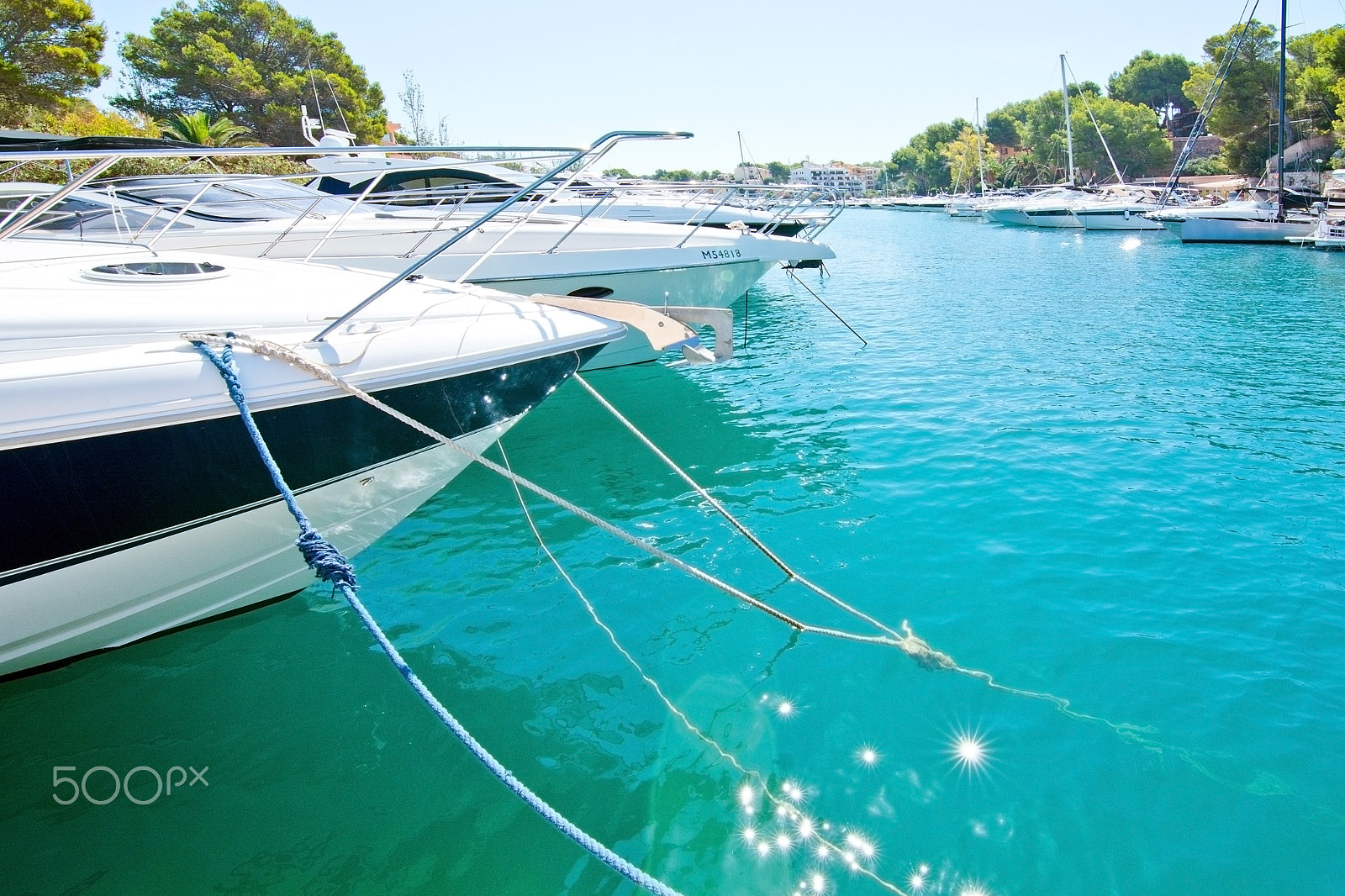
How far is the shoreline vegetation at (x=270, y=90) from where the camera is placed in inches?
832

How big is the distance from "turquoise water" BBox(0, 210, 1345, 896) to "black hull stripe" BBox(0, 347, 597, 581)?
1.16 meters

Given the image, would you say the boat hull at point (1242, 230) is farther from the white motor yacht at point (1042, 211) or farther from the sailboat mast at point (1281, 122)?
the white motor yacht at point (1042, 211)

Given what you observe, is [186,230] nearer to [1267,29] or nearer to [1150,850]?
[1150,850]

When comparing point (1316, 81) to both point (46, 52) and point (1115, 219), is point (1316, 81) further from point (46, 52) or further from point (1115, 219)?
point (46, 52)

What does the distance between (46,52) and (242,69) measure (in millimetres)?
17101

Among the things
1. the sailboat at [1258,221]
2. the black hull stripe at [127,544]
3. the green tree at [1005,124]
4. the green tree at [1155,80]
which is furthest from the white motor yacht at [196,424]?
the green tree at [1005,124]

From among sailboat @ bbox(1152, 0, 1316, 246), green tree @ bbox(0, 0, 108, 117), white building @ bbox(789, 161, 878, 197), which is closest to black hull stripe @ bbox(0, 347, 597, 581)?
green tree @ bbox(0, 0, 108, 117)

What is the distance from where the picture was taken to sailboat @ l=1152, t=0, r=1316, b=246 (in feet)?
94.2

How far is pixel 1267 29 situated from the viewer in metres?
47.6

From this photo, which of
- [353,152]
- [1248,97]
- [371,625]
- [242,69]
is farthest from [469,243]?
[1248,97]

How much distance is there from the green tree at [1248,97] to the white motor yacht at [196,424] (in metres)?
59.8

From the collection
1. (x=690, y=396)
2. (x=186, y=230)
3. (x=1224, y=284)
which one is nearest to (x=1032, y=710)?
(x=690, y=396)

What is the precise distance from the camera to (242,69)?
3619 centimetres

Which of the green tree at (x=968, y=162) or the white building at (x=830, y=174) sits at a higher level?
the white building at (x=830, y=174)
